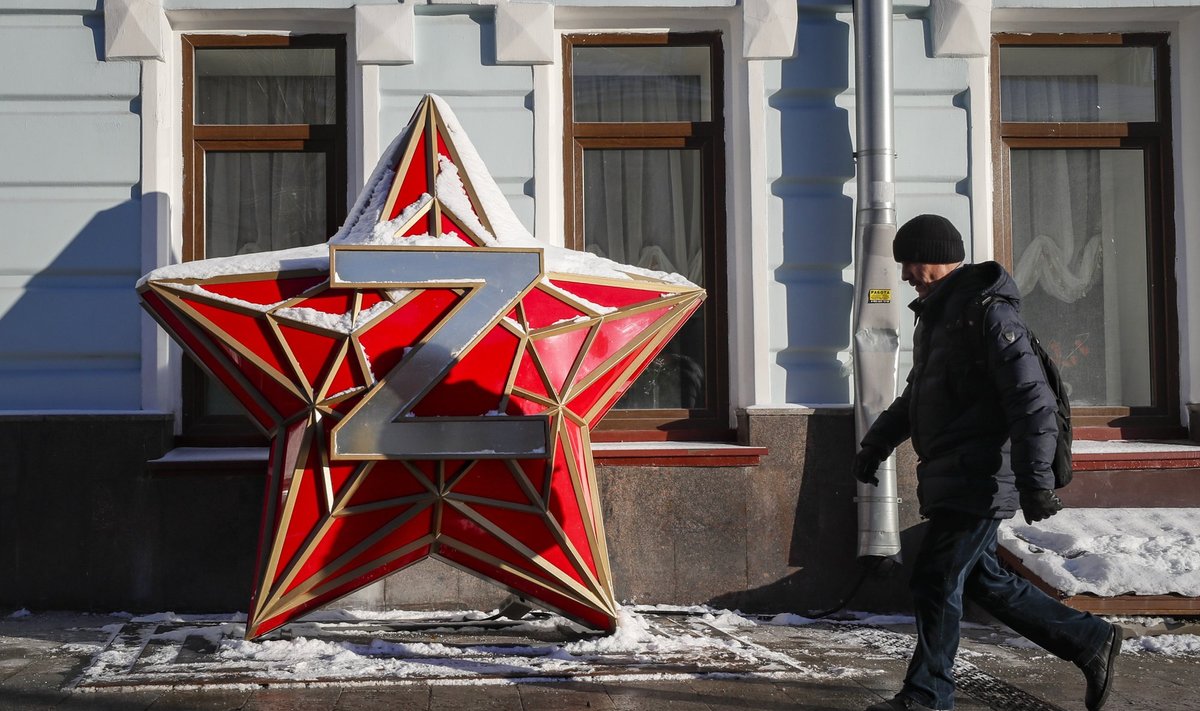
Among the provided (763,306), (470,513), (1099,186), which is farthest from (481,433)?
(1099,186)

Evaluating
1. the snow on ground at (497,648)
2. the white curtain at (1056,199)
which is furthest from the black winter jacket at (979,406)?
the white curtain at (1056,199)

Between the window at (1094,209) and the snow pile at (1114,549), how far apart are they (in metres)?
0.89

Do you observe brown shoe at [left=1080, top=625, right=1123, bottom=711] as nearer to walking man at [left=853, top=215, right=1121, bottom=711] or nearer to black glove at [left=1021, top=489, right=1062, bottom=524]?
walking man at [left=853, top=215, right=1121, bottom=711]

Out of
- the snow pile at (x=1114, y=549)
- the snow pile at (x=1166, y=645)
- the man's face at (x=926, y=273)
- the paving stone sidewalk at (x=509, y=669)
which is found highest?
the man's face at (x=926, y=273)

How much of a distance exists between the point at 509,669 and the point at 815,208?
313 cm

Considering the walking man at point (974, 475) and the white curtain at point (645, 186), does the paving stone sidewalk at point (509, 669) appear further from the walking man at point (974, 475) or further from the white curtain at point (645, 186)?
the white curtain at point (645, 186)

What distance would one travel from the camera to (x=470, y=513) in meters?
4.80

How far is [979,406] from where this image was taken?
156 inches

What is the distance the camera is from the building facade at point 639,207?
6152 millimetres

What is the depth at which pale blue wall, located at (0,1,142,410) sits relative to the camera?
621 cm

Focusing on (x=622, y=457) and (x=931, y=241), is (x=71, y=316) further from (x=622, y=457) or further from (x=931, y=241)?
(x=931, y=241)

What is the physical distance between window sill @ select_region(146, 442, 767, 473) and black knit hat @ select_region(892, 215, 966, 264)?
7.46 ft

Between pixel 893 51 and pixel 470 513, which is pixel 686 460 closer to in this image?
pixel 470 513

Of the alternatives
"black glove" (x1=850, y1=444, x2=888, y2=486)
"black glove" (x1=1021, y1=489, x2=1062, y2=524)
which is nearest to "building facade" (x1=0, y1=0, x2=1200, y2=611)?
"black glove" (x1=850, y1=444, x2=888, y2=486)
